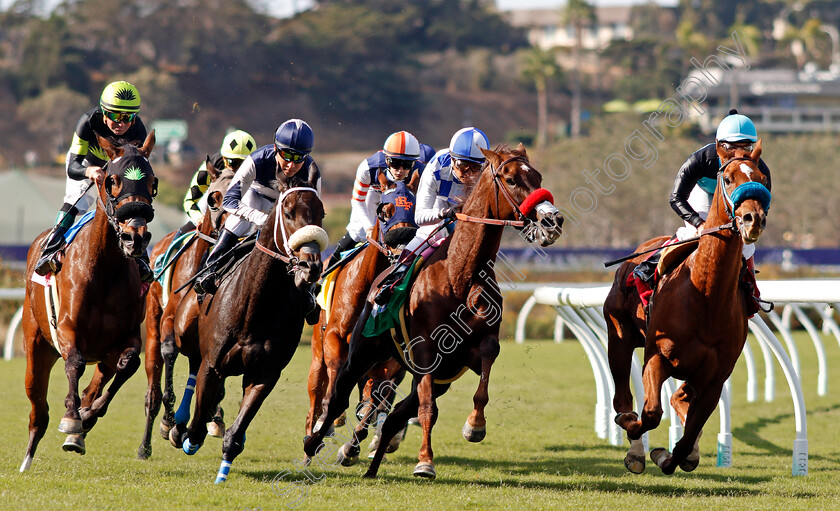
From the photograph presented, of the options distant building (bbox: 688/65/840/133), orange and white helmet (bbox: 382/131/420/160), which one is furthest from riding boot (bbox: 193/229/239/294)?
distant building (bbox: 688/65/840/133)

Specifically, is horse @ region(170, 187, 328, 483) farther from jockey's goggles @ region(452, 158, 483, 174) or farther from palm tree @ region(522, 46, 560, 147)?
palm tree @ region(522, 46, 560, 147)

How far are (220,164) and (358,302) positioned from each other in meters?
2.05

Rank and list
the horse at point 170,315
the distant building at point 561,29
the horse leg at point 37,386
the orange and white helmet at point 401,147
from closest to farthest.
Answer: the horse leg at point 37,386, the orange and white helmet at point 401,147, the horse at point 170,315, the distant building at point 561,29

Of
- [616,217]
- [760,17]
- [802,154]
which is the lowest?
[616,217]

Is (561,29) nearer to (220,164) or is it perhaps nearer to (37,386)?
(220,164)

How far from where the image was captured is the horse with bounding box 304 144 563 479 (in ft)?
19.7

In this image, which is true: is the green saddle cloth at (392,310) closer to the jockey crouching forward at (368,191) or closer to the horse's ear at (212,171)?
the jockey crouching forward at (368,191)

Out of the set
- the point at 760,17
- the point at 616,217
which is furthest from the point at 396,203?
the point at 760,17

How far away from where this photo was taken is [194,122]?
5850 centimetres

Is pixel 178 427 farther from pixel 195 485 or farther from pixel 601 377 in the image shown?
pixel 601 377

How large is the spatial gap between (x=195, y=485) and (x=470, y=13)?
256ft

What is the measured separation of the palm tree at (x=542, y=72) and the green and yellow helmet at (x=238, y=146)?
6180cm

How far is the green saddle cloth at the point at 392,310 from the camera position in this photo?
651cm

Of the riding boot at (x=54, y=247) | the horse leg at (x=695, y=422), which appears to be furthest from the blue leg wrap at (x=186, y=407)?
the horse leg at (x=695, y=422)
